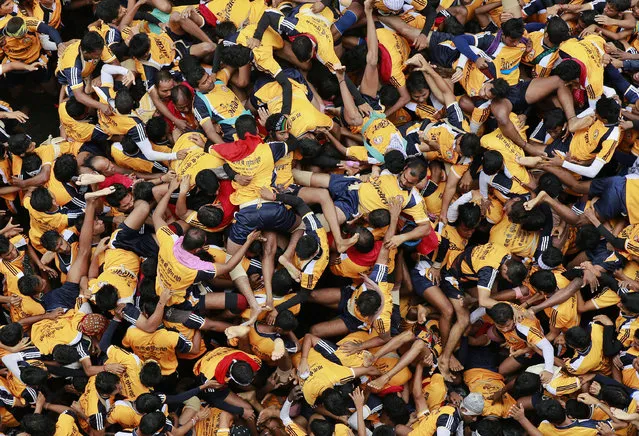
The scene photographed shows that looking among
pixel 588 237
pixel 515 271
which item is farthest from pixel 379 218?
pixel 588 237

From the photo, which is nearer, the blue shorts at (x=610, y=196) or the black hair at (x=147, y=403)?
the black hair at (x=147, y=403)

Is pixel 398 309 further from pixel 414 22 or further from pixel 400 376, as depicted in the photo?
pixel 414 22

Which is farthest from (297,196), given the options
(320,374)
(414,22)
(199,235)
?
(414,22)

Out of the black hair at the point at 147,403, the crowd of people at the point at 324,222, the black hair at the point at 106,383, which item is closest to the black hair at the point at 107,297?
the crowd of people at the point at 324,222

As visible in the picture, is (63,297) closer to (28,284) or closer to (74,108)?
(28,284)

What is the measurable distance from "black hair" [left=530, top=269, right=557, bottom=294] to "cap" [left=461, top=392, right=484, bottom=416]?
50.1 inches

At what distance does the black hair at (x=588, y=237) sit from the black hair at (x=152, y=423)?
4695 mm

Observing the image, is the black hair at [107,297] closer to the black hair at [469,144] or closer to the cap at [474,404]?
the cap at [474,404]

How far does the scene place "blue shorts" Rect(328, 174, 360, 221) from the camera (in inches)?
363

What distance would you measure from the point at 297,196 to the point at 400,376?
217cm

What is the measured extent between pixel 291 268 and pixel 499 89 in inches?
115

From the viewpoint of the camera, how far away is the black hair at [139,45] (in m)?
9.66

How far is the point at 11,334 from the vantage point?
29.0 ft

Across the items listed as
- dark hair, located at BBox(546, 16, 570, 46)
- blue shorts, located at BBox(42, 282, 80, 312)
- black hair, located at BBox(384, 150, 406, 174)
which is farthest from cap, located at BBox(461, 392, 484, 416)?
blue shorts, located at BBox(42, 282, 80, 312)
